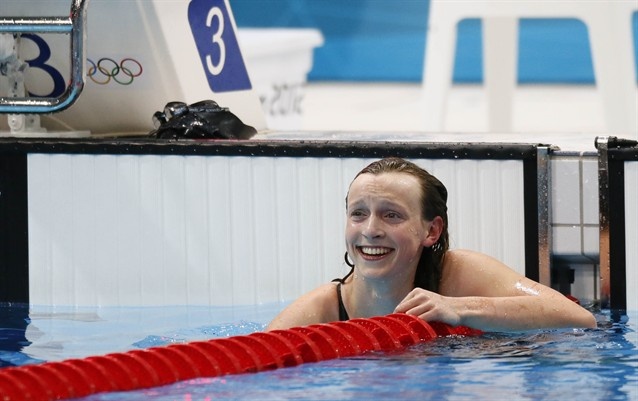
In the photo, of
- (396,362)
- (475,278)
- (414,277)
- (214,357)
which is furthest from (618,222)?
(214,357)

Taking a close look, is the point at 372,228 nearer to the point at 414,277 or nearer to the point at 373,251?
the point at 373,251

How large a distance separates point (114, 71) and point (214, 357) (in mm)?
2080

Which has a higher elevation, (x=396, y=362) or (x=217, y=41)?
(x=217, y=41)

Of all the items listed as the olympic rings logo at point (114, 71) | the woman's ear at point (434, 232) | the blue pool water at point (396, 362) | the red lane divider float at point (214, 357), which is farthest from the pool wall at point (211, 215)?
the red lane divider float at point (214, 357)

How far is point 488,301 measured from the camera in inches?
150

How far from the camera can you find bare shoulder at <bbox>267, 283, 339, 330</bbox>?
3.94 meters

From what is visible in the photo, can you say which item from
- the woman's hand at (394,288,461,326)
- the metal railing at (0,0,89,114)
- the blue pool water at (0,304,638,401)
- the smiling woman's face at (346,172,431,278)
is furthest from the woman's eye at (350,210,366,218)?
the metal railing at (0,0,89,114)

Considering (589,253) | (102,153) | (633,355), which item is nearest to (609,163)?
(589,253)

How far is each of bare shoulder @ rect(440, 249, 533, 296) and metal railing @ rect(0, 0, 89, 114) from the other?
1.40 metres

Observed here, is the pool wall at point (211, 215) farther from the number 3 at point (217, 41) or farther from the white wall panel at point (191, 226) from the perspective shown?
the number 3 at point (217, 41)

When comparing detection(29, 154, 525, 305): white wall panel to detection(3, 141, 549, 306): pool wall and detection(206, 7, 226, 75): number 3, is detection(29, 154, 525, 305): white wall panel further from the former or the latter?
detection(206, 7, 226, 75): number 3

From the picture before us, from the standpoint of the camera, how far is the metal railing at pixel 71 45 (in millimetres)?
4613

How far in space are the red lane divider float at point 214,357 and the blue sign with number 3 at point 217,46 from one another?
6.43 feet

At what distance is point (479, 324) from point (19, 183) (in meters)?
1.87
